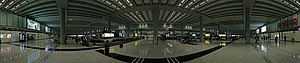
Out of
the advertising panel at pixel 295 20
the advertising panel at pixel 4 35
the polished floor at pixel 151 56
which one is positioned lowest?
the polished floor at pixel 151 56

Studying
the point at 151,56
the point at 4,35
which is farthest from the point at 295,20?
the point at 4,35

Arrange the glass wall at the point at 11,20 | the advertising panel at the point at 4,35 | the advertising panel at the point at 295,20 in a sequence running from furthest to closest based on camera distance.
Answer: the advertising panel at the point at 295,20 < the glass wall at the point at 11,20 < the advertising panel at the point at 4,35

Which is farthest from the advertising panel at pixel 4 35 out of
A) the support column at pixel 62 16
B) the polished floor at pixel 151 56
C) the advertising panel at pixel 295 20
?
the advertising panel at pixel 295 20

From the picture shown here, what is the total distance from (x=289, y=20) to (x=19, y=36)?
65213 millimetres

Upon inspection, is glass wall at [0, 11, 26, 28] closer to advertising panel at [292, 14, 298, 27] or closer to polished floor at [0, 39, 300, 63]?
polished floor at [0, 39, 300, 63]

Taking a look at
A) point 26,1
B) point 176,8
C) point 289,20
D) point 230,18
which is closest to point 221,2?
point 176,8

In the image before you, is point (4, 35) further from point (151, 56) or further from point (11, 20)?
point (151, 56)

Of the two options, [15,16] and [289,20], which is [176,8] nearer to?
[289,20]

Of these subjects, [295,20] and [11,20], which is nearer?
[295,20]

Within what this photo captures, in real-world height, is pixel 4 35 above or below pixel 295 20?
below

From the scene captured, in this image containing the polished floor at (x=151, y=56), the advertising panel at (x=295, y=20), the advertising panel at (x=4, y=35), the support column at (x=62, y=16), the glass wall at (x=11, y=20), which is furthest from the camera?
the advertising panel at (x=295, y=20)

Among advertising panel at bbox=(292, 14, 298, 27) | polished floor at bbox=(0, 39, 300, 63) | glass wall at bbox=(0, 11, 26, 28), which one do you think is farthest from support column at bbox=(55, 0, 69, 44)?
advertising panel at bbox=(292, 14, 298, 27)

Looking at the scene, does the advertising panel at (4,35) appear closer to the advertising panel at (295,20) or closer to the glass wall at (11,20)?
the glass wall at (11,20)

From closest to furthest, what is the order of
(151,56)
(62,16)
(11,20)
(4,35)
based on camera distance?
(151,56)
(62,16)
(4,35)
(11,20)
